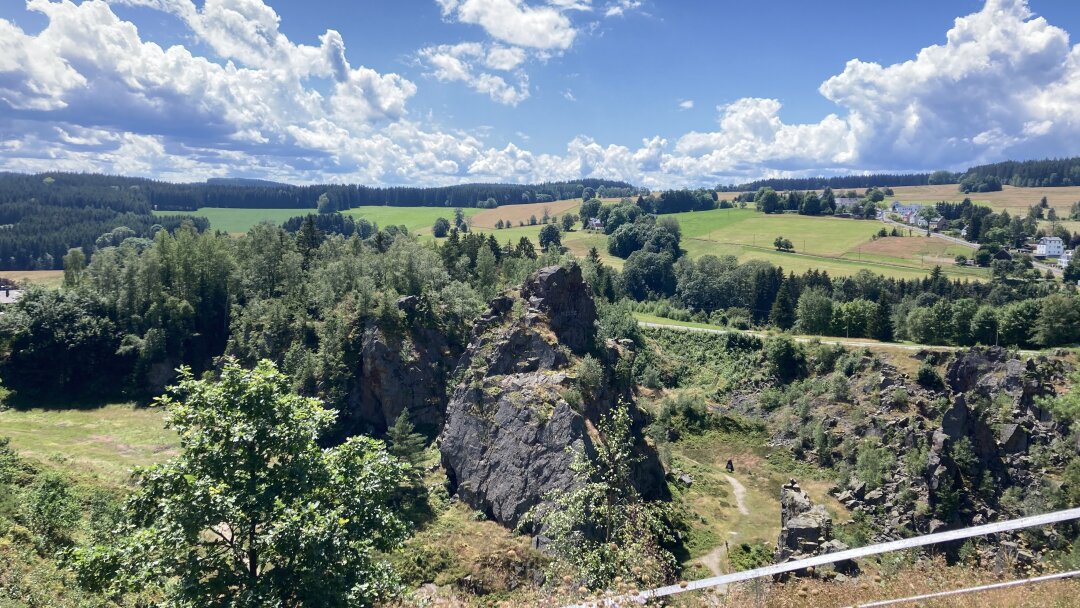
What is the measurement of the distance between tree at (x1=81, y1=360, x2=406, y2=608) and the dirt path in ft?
107

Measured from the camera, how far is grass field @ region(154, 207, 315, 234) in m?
162

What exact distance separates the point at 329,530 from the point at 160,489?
3.67 meters

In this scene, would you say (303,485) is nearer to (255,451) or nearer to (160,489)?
(255,451)

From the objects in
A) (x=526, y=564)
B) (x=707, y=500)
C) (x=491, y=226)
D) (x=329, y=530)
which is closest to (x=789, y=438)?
(x=707, y=500)

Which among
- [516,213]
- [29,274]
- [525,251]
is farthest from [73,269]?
[516,213]

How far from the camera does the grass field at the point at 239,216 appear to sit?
16195 centimetres

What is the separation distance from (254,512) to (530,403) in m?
23.3

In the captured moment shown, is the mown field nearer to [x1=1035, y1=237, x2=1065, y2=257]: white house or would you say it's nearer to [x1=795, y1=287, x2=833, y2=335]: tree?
[x1=1035, y1=237, x2=1065, y2=257]: white house

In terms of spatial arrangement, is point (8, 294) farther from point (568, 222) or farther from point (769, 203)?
point (769, 203)

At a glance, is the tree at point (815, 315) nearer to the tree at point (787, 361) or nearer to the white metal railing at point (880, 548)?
the tree at point (787, 361)

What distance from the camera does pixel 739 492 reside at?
138 feet

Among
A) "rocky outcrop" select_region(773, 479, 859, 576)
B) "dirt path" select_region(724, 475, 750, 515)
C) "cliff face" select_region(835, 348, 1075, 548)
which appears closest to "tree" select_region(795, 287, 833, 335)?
"cliff face" select_region(835, 348, 1075, 548)

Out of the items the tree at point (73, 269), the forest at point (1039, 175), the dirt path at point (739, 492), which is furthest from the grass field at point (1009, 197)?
the tree at point (73, 269)

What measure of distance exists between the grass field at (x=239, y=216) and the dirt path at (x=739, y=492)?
149m
